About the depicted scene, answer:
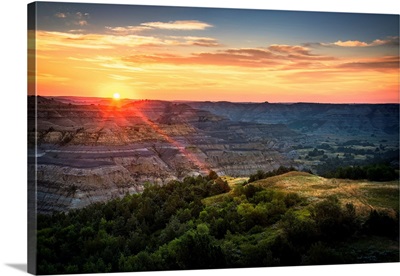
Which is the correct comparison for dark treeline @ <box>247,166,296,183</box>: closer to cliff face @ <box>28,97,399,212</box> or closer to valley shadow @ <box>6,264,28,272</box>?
cliff face @ <box>28,97,399,212</box>

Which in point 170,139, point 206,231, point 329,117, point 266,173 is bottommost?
point 206,231

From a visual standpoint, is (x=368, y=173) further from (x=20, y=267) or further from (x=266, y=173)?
(x=20, y=267)

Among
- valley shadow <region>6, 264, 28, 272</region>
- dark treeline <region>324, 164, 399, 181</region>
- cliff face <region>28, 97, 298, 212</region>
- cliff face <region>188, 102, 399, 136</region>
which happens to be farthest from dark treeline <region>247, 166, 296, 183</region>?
valley shadow <region>6, 264, 28, 272</region>

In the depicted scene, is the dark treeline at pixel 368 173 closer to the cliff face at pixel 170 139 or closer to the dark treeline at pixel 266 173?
the cliff face at pixel 170 139

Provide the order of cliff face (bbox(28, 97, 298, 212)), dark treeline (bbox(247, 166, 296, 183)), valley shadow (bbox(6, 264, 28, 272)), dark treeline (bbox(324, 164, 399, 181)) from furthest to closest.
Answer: dark treeline (bbox(324, 164, 399, 181)) < dark treeline (bbox(247, 166, 296, 183)) < valley shadow (bbox(6, 264, 28, 272)) < cliff face (bbox(28, 97, 298, 212))

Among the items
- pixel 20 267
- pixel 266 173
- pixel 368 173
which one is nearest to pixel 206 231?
pixel 266 173

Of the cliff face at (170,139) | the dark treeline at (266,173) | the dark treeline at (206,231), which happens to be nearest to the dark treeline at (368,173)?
the cliff face at (170,139)

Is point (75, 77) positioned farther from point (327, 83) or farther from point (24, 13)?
point (327, 83)
